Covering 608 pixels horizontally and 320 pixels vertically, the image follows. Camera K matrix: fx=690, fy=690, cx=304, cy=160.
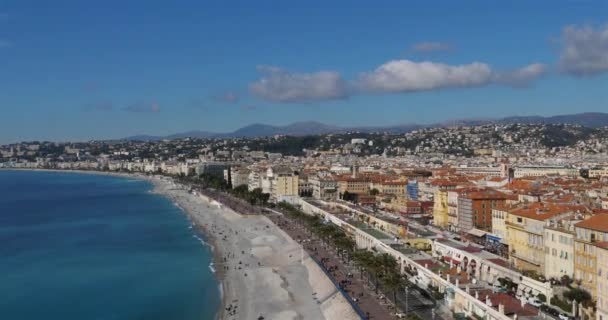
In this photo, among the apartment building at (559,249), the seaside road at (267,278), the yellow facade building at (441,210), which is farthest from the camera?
the yellow facade building at (441,210)

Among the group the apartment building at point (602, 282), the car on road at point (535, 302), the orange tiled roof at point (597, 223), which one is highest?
the orange tiled roof at point (597, 223)

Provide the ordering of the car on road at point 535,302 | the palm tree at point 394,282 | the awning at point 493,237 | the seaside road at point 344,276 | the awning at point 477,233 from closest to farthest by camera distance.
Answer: the car on road at point 535,302 < the seaside road at point 344,276 < the palm tree at point 394,282 < the awning at point 493,237 < the awning at point 477,233

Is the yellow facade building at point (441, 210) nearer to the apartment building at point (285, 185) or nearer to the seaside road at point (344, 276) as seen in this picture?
the seaside road at point (344, 276)

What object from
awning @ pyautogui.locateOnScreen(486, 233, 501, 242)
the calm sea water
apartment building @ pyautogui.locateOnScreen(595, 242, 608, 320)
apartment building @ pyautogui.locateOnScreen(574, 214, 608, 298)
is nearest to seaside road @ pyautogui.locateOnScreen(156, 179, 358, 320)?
the calm sea water

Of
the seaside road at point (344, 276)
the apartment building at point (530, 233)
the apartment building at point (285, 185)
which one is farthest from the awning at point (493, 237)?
the apartment building at point (285, 185)

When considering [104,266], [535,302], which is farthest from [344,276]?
[104,266]

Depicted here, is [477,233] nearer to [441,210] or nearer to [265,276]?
[441,210]

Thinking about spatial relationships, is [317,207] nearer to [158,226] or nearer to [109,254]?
[158,226]
